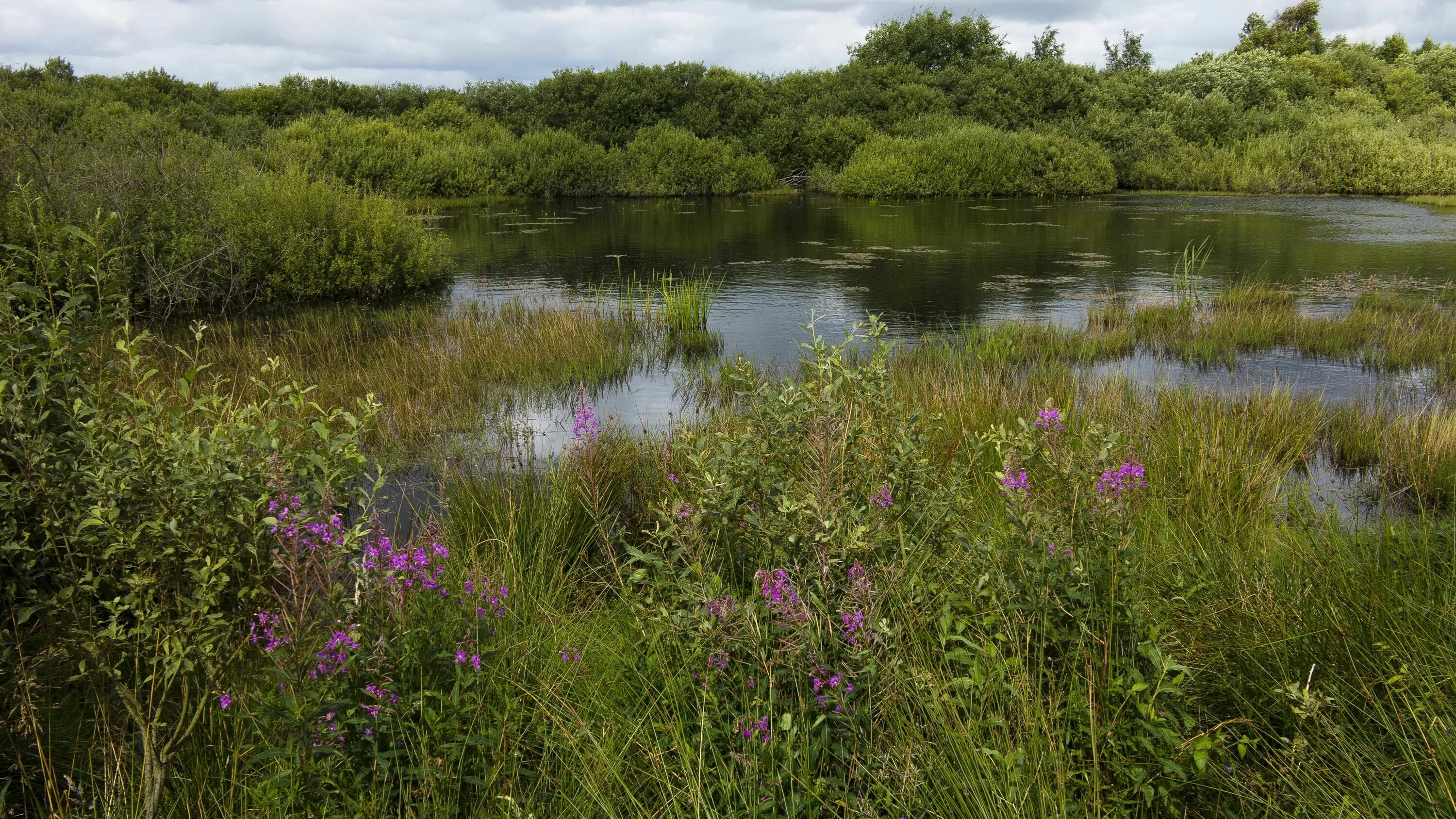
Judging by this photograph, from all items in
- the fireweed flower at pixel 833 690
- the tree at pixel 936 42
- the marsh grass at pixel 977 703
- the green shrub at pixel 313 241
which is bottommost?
the marsh grass at pixel 977 703

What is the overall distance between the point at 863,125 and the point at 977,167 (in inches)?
248

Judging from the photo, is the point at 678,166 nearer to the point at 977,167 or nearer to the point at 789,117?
the point at 789,117

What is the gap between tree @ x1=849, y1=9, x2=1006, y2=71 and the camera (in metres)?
40.9

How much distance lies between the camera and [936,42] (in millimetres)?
41094

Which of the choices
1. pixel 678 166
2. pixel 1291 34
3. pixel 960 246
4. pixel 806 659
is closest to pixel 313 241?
pixel 806 659

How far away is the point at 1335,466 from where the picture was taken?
5410 mm

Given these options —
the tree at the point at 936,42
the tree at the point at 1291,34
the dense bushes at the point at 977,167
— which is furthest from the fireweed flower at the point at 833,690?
the tree at the point at 1291,34

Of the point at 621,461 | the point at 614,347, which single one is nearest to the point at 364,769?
the point at 621,461

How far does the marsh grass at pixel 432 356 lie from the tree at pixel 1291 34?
53310 mm

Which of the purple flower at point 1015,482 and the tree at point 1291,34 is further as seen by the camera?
the tree at point 1291,34

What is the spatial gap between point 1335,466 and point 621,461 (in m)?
4.21

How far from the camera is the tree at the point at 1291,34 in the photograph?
49.6 meters

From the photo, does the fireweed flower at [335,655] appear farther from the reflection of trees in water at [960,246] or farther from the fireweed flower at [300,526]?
the reflection of trees in water at [960,246]

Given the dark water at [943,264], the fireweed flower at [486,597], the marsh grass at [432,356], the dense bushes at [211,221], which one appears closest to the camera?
the fireweed flower at [486,597]
